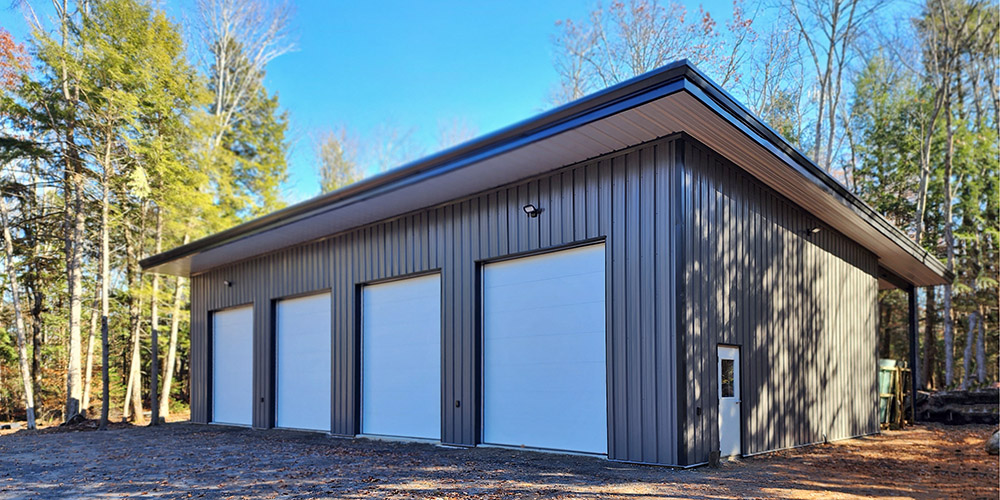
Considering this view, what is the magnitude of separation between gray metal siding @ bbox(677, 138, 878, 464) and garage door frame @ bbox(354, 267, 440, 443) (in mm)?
3748

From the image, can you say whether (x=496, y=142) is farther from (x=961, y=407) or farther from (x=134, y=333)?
(x=134, y=333)

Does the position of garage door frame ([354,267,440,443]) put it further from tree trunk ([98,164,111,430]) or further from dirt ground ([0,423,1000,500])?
tree trunk ([98,164,111,430])

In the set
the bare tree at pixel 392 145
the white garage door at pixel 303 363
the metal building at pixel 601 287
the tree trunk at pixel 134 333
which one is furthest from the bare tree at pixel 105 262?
the bare tree at pixel 392 145

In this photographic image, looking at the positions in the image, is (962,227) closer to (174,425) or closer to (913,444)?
(913,444)

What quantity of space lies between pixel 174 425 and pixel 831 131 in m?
18.3

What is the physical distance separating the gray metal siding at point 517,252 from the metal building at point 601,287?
0.03 metres

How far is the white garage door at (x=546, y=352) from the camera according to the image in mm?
7883

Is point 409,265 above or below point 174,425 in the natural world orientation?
above

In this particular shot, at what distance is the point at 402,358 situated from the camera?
10.6 meters

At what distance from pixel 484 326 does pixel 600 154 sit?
2906mm

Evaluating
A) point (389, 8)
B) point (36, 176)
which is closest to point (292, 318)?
point (36, 176)

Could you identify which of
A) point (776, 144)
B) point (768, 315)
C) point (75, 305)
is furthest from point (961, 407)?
point (75, 305)

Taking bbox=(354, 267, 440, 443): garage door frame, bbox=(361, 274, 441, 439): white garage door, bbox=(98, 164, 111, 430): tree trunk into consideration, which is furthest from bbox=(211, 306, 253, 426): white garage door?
bbox=(361, 274, 441, 439): white garage door

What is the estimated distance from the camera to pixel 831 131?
61.6 ft
